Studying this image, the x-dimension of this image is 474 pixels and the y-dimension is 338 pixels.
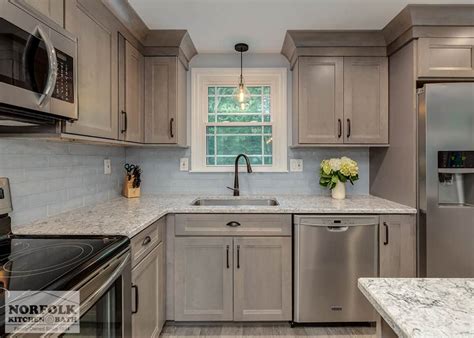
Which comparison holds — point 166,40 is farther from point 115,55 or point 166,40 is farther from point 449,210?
point 449,210

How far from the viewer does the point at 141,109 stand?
2434mm

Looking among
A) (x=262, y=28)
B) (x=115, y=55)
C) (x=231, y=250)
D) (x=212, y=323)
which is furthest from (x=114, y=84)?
(x=212, y=323)

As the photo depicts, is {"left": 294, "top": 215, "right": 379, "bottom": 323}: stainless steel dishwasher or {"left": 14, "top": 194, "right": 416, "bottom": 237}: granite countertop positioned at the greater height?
{"left": 14, "top": 194, "right": 416, "bottom": 237}: granite countertop

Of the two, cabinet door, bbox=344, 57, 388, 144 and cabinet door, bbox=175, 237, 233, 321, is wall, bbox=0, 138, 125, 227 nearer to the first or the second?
cabinet door, bbox=175, 237, 233, 321

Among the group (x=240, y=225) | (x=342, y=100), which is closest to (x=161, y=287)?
(x=240, y=225)

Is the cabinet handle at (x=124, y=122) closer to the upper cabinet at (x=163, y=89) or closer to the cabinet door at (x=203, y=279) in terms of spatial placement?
the upper cabinet at (x=163, y=89)

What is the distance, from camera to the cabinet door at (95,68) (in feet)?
4.92

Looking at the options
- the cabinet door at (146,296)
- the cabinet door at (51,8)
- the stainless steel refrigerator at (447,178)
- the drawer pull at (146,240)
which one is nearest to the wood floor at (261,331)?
the cabinet door at (146,296)

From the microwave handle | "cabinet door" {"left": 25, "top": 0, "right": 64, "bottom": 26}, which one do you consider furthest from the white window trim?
the microwave handle

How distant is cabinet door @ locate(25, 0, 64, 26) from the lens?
3.90 feet

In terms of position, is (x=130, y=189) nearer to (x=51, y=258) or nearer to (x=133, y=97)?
(x=133, y=97)

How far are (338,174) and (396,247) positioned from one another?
0.73 meters

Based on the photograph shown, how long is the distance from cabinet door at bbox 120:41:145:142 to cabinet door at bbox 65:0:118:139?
17cm

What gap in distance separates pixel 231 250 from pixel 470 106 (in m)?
1.88
